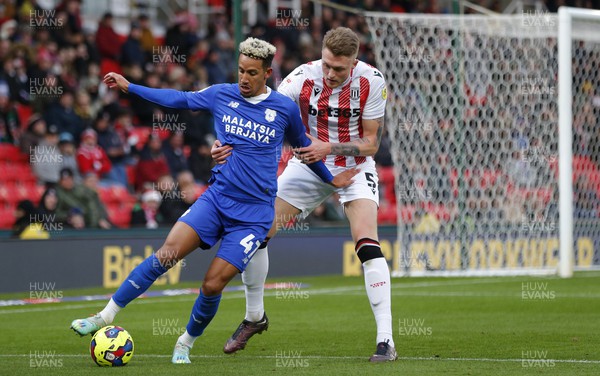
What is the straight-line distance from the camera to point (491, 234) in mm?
17406

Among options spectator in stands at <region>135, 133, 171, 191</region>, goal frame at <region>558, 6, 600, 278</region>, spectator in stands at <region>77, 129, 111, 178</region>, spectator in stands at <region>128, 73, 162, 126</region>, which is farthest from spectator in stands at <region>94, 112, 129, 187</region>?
goal frame at <region>558, 6, 600, 278</region>

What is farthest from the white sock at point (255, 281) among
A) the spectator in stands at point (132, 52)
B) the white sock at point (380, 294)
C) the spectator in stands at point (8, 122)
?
the spectator in stands at point (132, 52)

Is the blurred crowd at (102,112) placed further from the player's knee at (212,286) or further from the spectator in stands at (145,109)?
the player's knee at (212,286)

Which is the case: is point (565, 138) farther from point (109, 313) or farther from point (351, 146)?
point (109, 313)

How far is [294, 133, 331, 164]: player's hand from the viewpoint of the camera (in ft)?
26.0

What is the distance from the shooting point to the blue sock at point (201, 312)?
7.68 meters

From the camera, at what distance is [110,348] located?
7.44 metres

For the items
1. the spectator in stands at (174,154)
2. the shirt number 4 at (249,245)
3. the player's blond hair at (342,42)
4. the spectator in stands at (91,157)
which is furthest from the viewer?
the spectator in stands at (174,154)

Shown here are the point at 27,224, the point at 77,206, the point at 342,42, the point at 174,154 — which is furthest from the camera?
the point at 174,154

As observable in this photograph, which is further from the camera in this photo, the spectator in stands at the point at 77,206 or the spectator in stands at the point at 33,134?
the spectator in stands at the point at 33,134

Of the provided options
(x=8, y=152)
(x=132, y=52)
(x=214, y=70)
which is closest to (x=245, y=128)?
(x=8, y=152)

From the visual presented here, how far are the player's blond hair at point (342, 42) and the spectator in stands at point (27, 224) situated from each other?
7.60m

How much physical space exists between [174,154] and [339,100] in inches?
374

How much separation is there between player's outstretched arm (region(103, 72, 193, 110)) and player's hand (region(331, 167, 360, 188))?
4.25 ft
